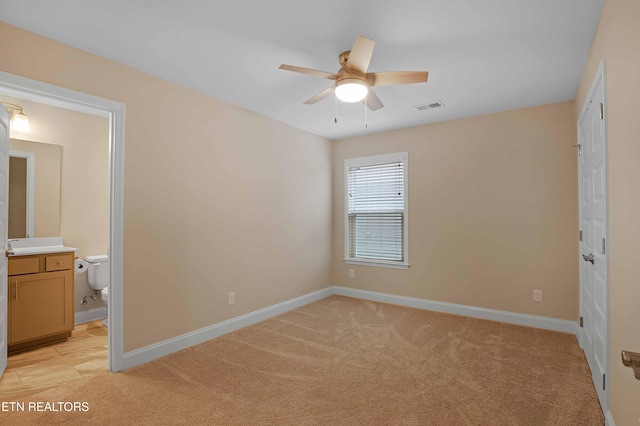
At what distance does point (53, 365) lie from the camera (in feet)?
9.26

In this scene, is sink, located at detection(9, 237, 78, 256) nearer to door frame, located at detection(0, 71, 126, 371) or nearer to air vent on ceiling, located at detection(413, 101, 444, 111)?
door frame, located at detection(0, 71, 126, 371)

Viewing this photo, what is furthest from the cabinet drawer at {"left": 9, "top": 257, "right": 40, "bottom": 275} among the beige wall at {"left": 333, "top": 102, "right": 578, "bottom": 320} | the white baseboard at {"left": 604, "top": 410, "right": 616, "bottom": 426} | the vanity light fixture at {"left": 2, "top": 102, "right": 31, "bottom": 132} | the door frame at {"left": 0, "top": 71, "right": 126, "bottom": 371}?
the white baseboard at {"left": 604, "top": 410, "right": 616, "bottom": 426}

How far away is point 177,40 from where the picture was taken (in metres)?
2.35

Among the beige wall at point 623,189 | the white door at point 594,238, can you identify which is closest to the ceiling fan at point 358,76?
the beige wall at point 623,189

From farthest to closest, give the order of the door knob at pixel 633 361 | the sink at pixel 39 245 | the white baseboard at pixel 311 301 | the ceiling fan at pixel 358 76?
the sink at pixel 39 245
the white baseboard at pixel 311 301
the ceiling fan at pixel 358 76
the door knob at pixel 633 361

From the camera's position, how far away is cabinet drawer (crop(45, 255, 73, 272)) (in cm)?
327

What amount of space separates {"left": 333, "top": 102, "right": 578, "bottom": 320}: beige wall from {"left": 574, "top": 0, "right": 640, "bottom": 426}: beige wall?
1861mm

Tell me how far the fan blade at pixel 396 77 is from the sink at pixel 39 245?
3438mm

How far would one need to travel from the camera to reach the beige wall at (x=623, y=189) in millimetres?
1489

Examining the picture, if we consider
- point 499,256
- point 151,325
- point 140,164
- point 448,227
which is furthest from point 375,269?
point 140,164

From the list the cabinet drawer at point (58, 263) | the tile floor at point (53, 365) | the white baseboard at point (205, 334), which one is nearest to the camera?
the tile floor at point (53, 365)

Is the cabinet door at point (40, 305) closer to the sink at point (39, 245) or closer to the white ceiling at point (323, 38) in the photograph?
the sink at point (39, 245)

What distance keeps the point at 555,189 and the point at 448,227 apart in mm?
1222

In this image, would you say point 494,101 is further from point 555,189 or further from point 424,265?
point 424,265
